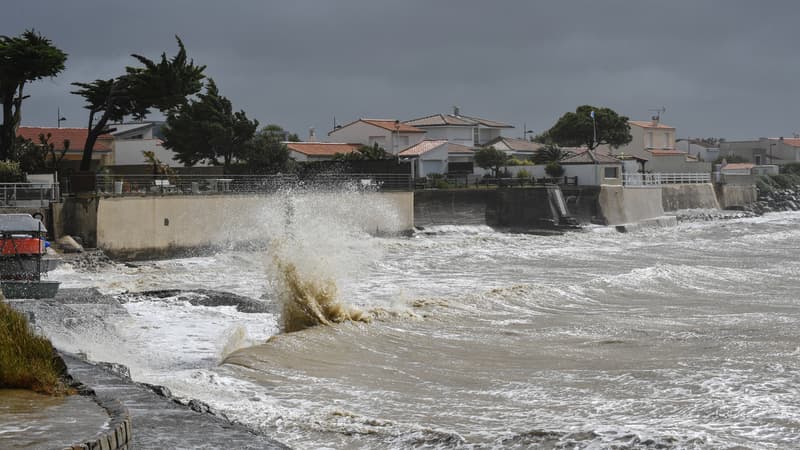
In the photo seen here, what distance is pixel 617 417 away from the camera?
31.3 feet

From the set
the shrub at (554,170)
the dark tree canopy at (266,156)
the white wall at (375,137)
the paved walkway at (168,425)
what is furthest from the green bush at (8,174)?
the white wall at (375,137)

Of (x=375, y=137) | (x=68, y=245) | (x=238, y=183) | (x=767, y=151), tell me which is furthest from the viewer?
(x=767, y=151)

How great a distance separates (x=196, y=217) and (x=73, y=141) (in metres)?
23.1

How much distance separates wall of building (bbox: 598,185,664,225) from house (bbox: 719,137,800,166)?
49525 mm

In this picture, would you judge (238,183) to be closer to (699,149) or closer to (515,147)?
(515,147)

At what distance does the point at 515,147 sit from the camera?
6656 cm

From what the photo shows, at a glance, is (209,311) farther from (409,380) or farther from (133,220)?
(133,220)

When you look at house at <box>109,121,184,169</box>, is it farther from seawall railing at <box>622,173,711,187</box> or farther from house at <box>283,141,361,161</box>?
seawall railing at <box>622,173,711,187</box>

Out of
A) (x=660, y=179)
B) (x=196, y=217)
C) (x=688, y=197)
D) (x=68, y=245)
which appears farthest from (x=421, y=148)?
(x=68, y=245)

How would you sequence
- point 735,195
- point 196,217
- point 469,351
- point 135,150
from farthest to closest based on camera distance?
point 735,195
point 135,150
point 196,217
point 469,351

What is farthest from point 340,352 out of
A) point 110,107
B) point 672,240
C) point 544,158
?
point 544,158

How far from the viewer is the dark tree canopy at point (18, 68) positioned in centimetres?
3319

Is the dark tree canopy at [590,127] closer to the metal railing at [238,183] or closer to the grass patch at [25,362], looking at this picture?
the metal railing at [238,183]

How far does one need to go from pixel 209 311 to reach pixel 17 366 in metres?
10.1
